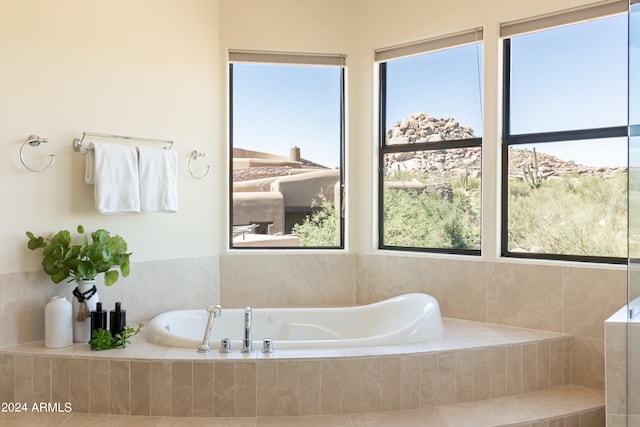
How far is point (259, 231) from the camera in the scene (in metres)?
3.96

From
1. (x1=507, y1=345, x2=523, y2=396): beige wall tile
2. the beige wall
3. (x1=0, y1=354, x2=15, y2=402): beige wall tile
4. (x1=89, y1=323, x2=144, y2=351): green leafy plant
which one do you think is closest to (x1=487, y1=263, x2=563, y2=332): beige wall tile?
the beige wall

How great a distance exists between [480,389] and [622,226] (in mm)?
1208

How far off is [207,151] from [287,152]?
575 mm

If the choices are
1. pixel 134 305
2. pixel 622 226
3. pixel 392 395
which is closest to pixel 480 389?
pixel 392 395

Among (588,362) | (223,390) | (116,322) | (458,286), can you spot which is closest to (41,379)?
(116,322)

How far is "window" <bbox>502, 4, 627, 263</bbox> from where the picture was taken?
308 cm

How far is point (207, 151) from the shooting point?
12.5ft

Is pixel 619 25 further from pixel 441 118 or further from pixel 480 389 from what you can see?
pixel 480 389

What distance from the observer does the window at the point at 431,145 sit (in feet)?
11.9

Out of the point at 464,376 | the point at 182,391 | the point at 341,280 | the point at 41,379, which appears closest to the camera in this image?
the point at 182,391

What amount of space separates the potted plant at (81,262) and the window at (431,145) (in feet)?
6.11

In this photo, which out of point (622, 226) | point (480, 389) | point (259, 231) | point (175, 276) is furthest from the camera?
point (259, 231)

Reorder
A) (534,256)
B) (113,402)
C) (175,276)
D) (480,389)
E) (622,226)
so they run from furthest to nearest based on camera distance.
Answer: (175,276) → (534,256) → (622,226) → (480,389) → (113,402)

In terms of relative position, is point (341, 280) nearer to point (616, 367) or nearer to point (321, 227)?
point (321, 227)
